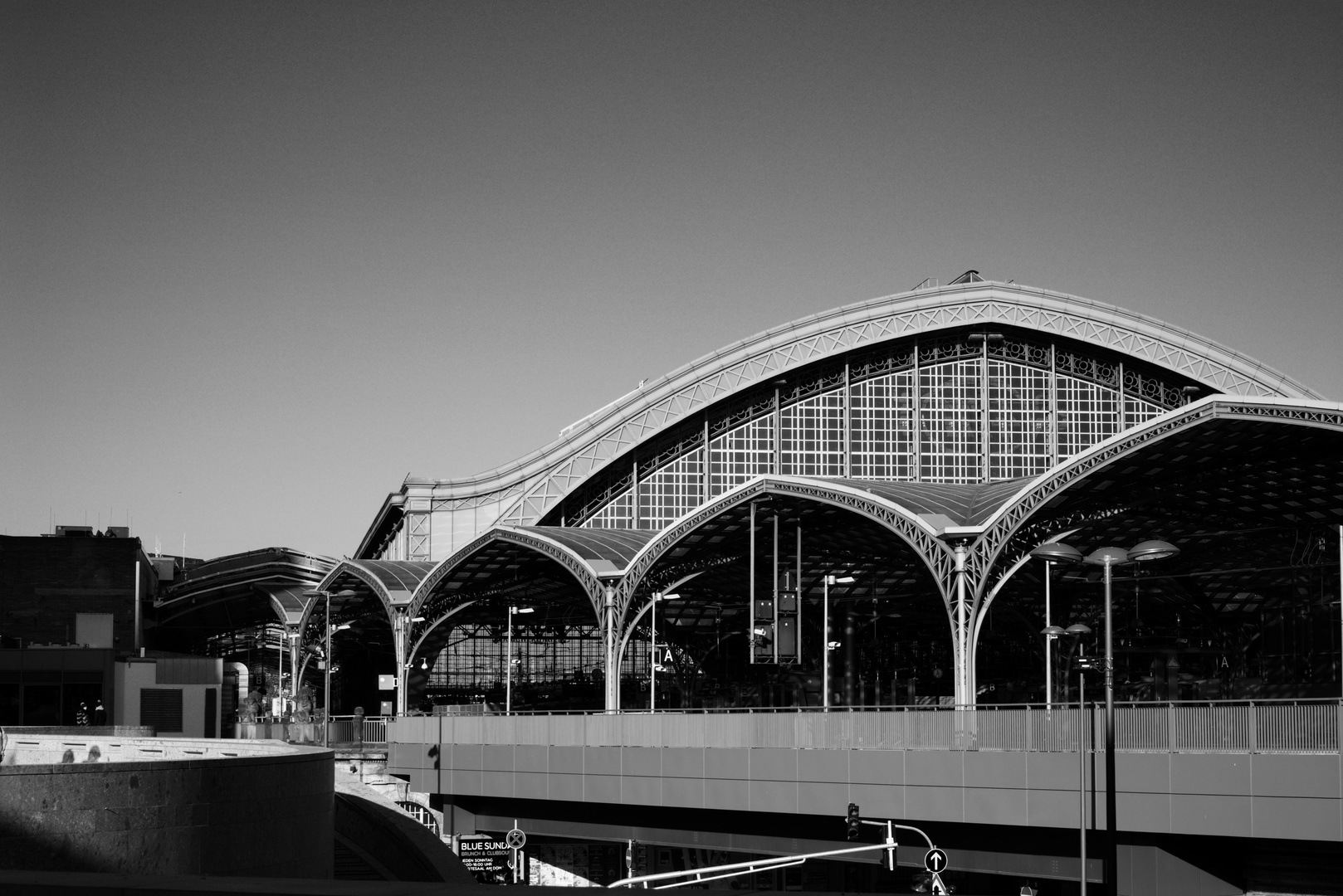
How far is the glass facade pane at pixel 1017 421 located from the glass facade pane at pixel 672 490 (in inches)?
511

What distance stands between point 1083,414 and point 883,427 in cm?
834

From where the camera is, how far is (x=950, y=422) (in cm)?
6512

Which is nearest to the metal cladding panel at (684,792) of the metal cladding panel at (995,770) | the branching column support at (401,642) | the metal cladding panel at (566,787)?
the metal cladding panel at (566,787)

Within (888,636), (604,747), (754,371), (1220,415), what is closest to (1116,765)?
(1220,415)

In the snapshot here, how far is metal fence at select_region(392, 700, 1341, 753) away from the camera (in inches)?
1138

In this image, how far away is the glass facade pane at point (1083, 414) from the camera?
6438cm

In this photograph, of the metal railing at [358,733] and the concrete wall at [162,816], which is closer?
the concrete wall at [162,816]

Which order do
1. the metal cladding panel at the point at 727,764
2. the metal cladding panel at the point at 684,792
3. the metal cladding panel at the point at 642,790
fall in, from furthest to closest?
the metal cladding panel at the point at 642,790
the metal cladding panel at the point at 684,792
the metal cladding panel at the point at 727,764

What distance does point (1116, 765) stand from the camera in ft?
99.8

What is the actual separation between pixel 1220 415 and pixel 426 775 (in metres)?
27.1

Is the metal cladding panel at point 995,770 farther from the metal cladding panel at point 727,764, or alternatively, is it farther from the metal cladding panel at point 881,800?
the metal cladding panel at point 727,764

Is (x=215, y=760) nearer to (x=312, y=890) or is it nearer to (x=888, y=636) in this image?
(x=312, y=890)

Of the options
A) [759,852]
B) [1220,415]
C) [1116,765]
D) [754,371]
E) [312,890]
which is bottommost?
[759,852]

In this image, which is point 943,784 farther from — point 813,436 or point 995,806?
point 813,436
